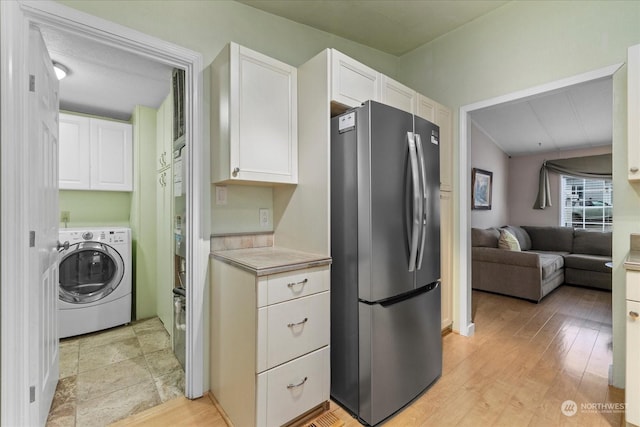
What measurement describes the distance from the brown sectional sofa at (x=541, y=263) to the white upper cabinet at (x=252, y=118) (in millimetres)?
3369

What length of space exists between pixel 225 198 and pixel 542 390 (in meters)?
2.38

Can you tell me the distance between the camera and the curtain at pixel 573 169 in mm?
5227

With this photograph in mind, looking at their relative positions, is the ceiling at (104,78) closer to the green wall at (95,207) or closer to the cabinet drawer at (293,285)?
the green wall at (95,207)

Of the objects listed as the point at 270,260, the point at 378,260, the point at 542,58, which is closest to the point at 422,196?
the point at 378,260

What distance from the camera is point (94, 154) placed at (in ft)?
10.4

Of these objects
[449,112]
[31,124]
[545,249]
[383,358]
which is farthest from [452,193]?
[545,249]

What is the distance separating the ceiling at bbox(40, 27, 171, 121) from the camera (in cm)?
211

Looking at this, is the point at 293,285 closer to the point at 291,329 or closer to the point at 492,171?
the point at 291,329

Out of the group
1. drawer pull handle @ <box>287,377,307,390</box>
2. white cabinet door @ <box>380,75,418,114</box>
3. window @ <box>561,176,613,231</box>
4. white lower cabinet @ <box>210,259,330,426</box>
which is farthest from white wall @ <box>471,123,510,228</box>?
drawer pull handle @ <box>287,377,307,390</box>

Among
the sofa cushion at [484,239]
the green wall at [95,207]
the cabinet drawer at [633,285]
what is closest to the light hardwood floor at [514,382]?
the cabinet drawer at [633,285]

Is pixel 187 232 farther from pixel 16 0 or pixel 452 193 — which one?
pixel 452 193

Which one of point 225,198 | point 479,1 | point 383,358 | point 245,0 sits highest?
point 479,1

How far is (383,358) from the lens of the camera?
1590mm

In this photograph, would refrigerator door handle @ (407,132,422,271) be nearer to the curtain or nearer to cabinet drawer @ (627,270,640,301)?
cabinet drawer @ (627,270,640,301)
